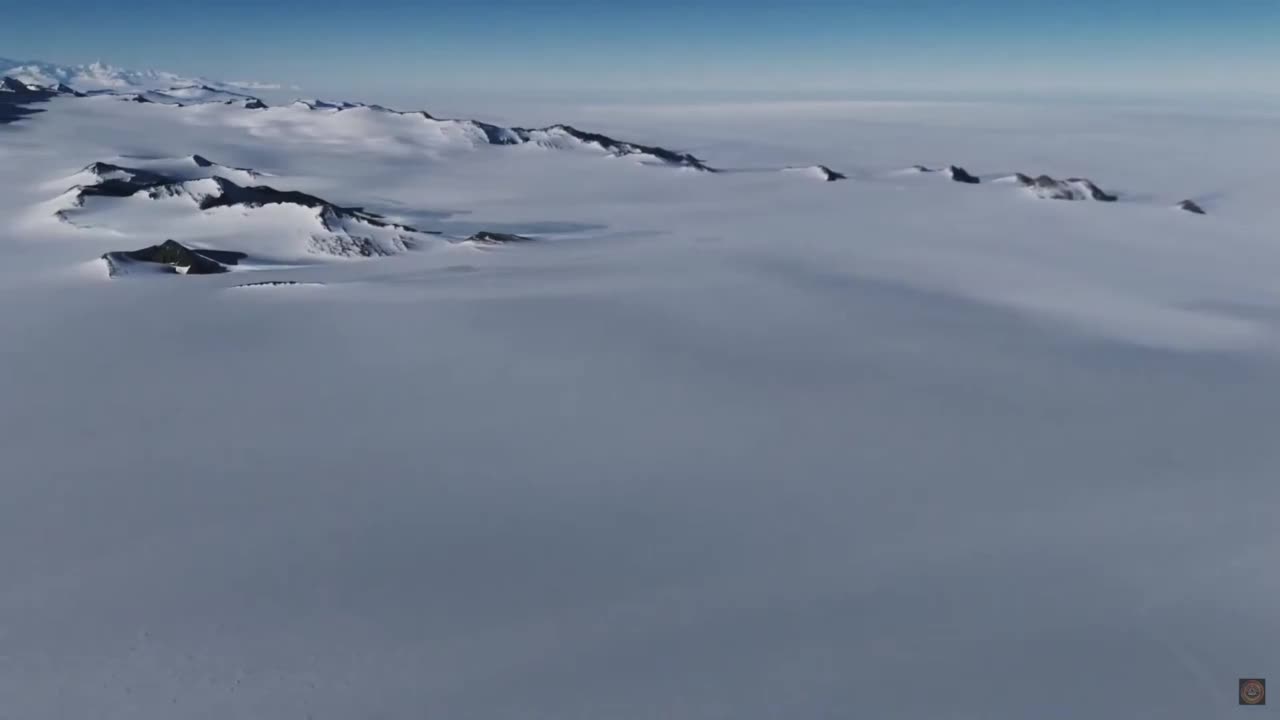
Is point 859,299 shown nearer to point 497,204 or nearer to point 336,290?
point 336,290

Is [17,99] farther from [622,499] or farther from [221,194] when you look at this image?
[622,499]

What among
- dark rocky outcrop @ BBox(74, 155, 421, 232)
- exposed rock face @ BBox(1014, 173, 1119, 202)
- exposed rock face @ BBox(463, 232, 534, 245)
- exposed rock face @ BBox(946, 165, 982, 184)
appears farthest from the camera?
exposed rock face @ BBox(946, 165, 982, 184)

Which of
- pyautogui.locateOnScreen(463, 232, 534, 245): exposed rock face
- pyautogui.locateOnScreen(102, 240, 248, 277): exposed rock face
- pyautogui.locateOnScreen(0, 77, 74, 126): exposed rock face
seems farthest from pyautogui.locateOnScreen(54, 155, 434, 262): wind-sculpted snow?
pyautogui.locateOnScreen(0, 77, 74, 126): exposed rock face

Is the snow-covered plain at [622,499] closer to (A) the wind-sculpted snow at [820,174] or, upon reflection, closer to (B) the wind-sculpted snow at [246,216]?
(B) the wind-sculpted snow at [246,216]

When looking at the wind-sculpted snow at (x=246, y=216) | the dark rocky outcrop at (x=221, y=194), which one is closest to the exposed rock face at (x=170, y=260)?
the wind-sculpted snow at (x=246, y=216)

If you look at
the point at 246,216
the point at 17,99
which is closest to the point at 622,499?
the point at 246,216

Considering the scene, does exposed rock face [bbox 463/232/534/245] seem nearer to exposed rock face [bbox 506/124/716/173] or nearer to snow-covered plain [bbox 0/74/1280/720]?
snow-covered plain [bbox 0/74/1280/720]

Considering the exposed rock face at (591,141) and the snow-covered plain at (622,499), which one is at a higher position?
the exposed rock face at (591,141)

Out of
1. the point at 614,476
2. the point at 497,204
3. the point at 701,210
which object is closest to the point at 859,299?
the point at 614,476
